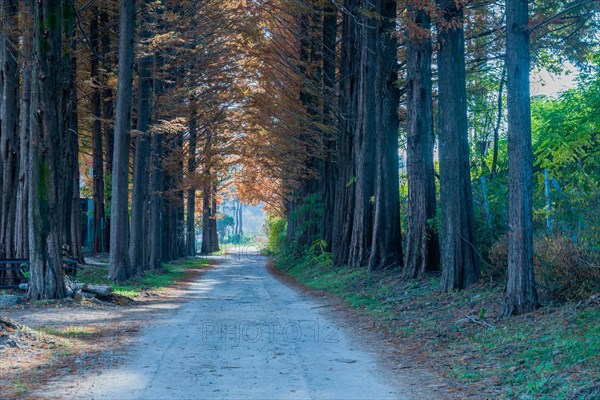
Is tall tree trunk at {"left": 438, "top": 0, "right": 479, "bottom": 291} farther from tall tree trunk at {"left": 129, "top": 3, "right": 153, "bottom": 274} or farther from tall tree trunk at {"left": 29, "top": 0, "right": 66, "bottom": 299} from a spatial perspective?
tall tree trunk at {"left": 129, "top": 3, "right": 153, "bottom": 274}

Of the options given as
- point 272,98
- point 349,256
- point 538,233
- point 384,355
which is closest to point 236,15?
point 272,98

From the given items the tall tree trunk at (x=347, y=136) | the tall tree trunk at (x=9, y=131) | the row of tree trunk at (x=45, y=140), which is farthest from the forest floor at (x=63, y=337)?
the tall tree trunk at (x=347, y=136)

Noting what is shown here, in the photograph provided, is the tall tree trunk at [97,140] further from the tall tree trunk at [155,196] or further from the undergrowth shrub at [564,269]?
the undergrowth shrub at [564,269]

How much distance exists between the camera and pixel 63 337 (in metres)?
11.0

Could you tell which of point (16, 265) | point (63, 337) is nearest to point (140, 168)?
point (16, 265)

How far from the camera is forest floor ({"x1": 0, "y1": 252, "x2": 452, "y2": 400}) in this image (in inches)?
296

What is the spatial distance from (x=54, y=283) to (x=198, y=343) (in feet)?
19.2

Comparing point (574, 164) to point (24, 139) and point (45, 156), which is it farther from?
point (24, 139)

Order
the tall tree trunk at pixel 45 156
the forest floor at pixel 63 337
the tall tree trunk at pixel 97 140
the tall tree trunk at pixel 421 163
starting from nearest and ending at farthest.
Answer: the forest floor at pixel 63 337 < the tall tree trunk at pixel 45 156 < the tall tree trunk at pixel 421 163 < the tall tree trunk at pixel 97 140

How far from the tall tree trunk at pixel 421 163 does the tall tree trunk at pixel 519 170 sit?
634 cm

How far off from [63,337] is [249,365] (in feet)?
12.1

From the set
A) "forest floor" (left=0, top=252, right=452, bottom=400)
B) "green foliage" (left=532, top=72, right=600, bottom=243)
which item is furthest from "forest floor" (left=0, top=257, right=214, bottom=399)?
"green foliage" (left=532, top=72, right=600, bottom=243)

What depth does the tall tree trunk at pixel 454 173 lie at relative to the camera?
14469mm

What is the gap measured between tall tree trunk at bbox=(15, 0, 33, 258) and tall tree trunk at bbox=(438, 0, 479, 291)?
9066mm
